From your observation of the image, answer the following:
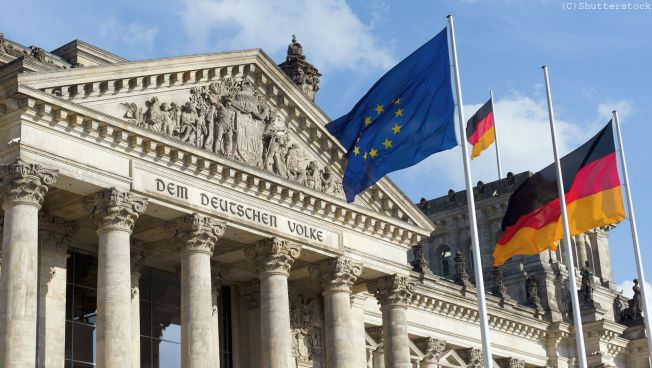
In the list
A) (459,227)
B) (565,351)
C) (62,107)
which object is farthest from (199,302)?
(459,227)

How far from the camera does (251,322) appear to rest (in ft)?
160

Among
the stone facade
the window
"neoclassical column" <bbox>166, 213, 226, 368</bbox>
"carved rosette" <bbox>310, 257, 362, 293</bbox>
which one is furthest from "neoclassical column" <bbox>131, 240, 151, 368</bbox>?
"carved rosette" <bbox>310, 257, 362, 293</bbox>

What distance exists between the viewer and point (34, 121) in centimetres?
3672

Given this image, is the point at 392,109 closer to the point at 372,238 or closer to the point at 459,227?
the point at 372,238

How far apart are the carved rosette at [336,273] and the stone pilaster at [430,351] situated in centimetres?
1109

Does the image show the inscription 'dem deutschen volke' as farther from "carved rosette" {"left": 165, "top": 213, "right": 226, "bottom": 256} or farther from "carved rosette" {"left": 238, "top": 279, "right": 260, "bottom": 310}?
"carved rosette" {"left": 238, "top": 279, "right": 260, "bottom": 310}

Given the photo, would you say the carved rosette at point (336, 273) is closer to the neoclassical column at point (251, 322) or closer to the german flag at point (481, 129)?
the neoclassical column at point (251, 322)

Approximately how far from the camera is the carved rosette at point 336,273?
46.8m

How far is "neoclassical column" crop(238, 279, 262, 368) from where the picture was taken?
48.1m

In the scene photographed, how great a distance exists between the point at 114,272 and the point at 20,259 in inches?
129

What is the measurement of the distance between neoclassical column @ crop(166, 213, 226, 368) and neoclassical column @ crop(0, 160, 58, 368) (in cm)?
588

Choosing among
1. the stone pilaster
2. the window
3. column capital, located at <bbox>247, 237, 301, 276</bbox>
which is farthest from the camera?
the stone pilaster

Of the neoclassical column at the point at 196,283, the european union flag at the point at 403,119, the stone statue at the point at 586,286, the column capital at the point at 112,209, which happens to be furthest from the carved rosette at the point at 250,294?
the stone statue at the point at 586,286

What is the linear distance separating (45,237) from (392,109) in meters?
12.4
